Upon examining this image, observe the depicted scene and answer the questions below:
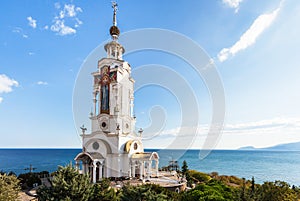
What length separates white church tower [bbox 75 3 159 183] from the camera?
23.1m

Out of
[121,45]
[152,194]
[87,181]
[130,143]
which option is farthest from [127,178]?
[121,45]

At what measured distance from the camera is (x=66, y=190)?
1218cm

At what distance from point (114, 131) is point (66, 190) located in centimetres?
1310

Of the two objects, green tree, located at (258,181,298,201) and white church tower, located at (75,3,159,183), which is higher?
white church tower, located at (75,3,159,183)

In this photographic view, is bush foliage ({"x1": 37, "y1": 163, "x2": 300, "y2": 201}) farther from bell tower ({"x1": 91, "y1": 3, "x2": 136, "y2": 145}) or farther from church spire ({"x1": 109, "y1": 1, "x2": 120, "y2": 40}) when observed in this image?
church spire ({"x1": 109, "y1": 1, "x2": 120, "y2": 40})

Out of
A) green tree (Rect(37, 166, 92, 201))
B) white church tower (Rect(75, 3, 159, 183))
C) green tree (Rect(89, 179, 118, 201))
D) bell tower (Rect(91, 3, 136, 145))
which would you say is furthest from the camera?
bell tower (Rect(91, 3, 136, 145))

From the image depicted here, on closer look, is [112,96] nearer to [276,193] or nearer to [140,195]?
[140,195]

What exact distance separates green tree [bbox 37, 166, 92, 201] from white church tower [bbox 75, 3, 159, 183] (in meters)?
8.54

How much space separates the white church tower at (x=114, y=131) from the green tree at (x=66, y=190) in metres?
8.54

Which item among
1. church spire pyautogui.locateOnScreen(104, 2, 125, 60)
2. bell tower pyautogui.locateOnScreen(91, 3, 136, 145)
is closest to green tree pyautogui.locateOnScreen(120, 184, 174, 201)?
bell tower pyautogui.locateOnScreen(91, 3, 136, 145)

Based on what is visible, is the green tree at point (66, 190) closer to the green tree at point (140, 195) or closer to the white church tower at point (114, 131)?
the green tree at point (140, 195)

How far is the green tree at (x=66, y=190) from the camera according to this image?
39.5 feet

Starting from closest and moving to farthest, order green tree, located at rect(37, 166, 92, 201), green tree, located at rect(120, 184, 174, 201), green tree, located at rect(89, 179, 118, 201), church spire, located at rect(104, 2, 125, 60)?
green tree, located at rect(120, 184, 174, 201) < green tree, located at rect(37, 166, 92, 201) < green tree, located at rect(89, 179, 118, 201) < church spire, located at rect(104, 2, 125, 60)

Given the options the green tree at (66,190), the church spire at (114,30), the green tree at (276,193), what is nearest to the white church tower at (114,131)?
the church spire at (114,30)
